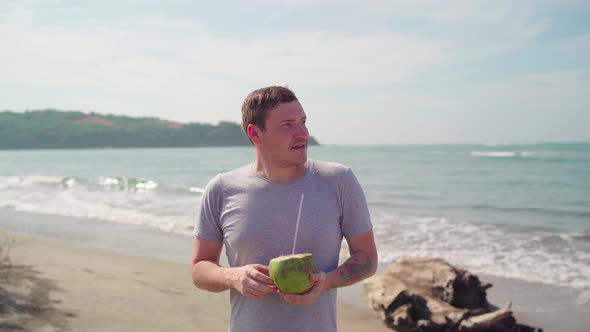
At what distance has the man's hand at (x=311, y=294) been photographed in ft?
6.40

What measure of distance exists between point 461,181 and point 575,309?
20660 millimetres

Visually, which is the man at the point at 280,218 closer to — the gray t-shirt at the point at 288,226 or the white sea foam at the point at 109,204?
the gray t-shirt at the point at 288,226

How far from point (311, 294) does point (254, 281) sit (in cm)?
22

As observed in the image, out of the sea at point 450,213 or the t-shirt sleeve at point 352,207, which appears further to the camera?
the sea at point 450,213

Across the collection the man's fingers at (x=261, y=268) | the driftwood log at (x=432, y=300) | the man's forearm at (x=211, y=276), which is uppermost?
the man's fingers at (x=261, y=268)

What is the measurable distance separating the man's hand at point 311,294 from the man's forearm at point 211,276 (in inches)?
10.6

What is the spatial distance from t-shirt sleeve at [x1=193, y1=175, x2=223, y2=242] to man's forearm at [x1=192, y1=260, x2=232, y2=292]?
4.9 inches

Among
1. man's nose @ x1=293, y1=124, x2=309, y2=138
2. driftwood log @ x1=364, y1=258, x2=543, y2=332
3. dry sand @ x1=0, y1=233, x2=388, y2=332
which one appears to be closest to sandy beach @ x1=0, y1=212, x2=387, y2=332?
dry sand @ x1=0, y1=233, x2=388, y2=332

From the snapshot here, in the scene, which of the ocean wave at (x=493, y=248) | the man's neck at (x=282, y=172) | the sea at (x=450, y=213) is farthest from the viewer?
the sea at (x=450, y=213)

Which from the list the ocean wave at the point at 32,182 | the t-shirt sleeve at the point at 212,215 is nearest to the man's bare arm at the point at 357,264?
the t-shirt sleeve at the point at 212,215

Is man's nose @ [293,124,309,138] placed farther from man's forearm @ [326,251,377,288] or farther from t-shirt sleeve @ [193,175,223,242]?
man's forearm @ [326,251,377,288]

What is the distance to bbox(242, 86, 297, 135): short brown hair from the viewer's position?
2.21m

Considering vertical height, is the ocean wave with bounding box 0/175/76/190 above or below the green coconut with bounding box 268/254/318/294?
below

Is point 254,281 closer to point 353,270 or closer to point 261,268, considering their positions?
point 261,268
